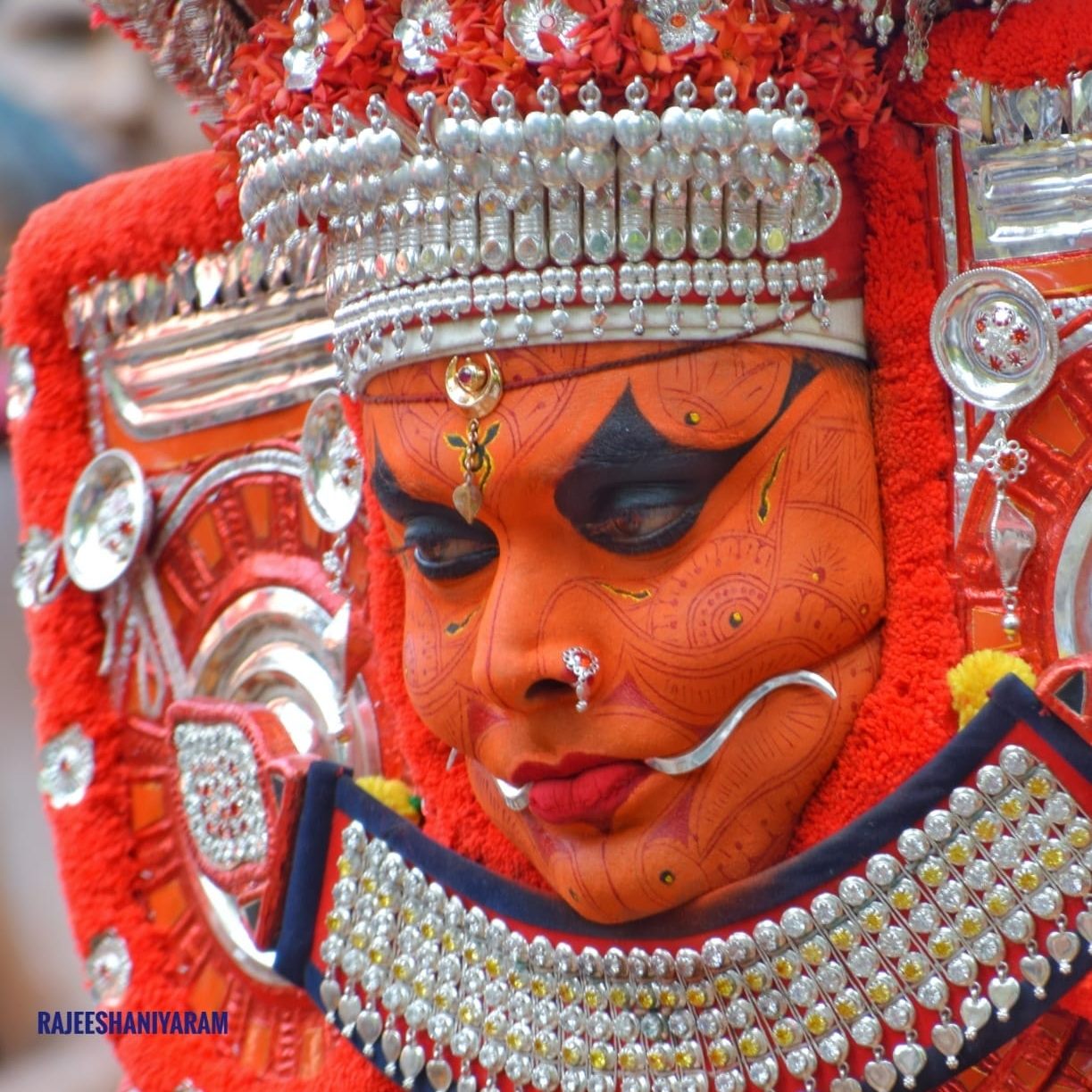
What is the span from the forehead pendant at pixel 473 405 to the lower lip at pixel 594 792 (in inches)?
10.7

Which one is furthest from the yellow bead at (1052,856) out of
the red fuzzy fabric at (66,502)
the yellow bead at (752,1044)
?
→ the red fuzzy fabric at (66,502)

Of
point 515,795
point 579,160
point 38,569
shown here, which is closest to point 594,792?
point 515,795

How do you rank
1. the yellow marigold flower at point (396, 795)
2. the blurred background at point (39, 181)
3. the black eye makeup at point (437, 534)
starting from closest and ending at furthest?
the black eye makeup at point (437, 534)
the yellow marigold flower at point (396, 795)
the blurred background at point (39, 181)

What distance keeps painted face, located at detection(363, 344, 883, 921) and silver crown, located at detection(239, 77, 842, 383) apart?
4 cm

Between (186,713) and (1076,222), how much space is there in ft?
4.21

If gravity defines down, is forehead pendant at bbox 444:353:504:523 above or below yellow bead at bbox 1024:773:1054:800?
Result: above

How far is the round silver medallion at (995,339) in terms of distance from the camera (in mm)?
1464

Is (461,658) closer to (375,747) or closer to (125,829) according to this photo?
(375,747)

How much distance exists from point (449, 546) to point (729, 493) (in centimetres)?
28

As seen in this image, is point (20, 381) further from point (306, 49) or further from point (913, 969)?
point (913, 969)

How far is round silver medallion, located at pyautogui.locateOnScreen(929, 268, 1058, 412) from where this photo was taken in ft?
4.80

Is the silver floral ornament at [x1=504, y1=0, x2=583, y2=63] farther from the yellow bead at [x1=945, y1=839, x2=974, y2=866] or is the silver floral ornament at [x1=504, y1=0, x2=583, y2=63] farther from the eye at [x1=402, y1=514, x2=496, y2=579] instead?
the yellow bead at [x1=945, y1=839, x2=974, y2=866]

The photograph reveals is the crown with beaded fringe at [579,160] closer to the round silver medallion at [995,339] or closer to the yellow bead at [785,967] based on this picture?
the round silver medallion at [995,339]

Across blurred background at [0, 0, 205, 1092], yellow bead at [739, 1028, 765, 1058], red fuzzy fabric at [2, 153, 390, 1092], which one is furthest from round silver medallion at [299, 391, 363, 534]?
blurred background at [0, 0, 205, 1092]
